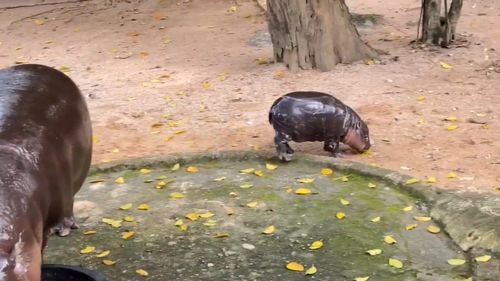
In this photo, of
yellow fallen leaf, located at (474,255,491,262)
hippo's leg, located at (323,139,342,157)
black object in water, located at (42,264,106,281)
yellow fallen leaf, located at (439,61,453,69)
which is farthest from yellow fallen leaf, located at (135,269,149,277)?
yellow fallen leaf, located at (439,61,453,69)

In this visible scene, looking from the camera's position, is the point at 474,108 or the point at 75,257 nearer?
the point at 75,257

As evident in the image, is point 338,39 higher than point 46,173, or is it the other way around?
point 46,173

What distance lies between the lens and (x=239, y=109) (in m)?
7.15

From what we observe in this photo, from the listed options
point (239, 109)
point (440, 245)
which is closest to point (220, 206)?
point (440, 245)

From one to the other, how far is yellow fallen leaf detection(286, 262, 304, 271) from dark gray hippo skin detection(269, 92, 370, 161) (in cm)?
169

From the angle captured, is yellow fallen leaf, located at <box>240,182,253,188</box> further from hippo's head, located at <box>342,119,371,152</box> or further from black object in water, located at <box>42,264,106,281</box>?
black object in water, located at <box>42,264,106,281</box>

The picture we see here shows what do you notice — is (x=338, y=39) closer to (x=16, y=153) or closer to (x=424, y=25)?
(x=424, y=25)

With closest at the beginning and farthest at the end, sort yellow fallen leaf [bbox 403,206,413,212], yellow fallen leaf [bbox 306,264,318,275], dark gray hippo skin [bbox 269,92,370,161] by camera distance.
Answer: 1. yellow fallen leaf [bbox 306,264,318,275]
2. yellow fallen leaf [bbox 403,206,413,212]
3. dark gray hippo skin [bbox 269,92,370,161]

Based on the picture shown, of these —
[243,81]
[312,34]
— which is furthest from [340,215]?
[312,34]

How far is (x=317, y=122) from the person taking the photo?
5637 millimetres

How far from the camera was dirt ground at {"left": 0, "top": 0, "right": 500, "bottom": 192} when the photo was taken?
604 cm

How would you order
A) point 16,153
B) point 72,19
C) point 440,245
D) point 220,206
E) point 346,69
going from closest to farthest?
point 16,153 → point 440,245 → point 220,206 → point 346,69 → point 72,19

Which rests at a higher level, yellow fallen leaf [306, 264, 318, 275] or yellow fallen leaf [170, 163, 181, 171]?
yellow fallen leaf [306, 264, 318, 275]

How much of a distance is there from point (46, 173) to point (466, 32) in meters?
7.75
